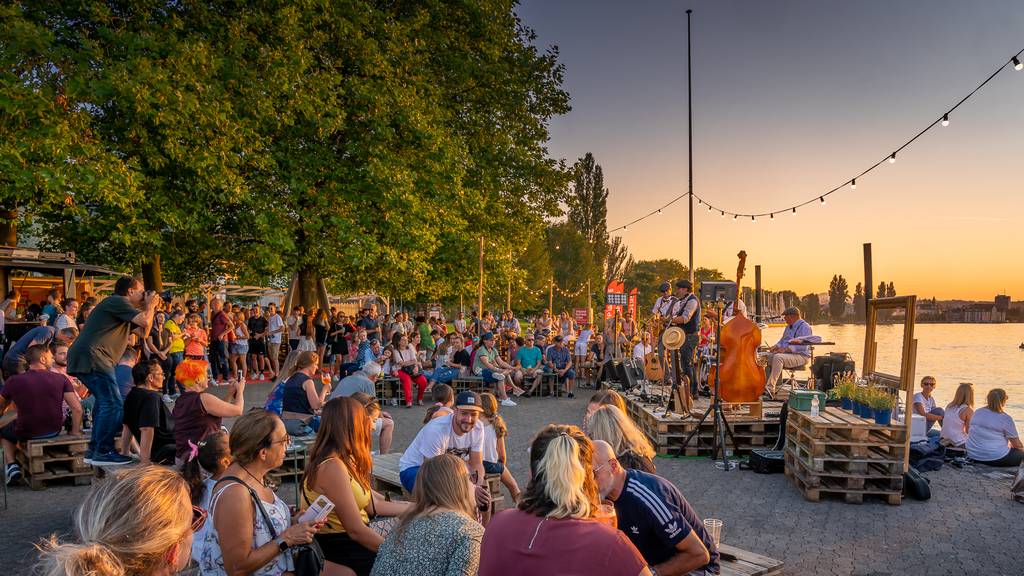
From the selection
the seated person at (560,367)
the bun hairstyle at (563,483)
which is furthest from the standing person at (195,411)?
the seated person at (560,367)

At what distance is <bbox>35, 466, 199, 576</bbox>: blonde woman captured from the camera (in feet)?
5.32

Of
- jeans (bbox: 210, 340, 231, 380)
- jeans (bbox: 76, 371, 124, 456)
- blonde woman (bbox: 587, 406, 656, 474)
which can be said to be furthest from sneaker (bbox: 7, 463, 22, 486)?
jeans (bbox: 210, 340, 231, 380)

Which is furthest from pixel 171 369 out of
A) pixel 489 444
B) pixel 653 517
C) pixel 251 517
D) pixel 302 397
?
pixel 653 517

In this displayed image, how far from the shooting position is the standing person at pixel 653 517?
317 cm

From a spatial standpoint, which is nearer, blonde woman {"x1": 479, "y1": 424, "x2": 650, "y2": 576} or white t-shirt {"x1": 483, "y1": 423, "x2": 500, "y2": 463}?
blonde woman {"x1": 479, "y1": 424, "x2": 650, "y2": 576}

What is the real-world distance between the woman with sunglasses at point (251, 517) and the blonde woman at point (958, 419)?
9261 millimetres

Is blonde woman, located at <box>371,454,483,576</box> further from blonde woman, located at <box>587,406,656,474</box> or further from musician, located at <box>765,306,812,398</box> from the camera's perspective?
musician, located at <box>765,306,812,398</box>

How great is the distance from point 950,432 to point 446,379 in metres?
9.01

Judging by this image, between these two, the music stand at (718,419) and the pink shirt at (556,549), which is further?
the music stand at (718,419)

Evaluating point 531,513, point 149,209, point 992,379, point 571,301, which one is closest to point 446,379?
point 149,209

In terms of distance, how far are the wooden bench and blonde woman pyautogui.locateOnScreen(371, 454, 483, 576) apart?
209 centimetres

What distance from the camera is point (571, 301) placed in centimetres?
5653

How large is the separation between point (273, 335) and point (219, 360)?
1.70 m

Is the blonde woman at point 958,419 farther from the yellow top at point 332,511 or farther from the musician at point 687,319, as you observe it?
the yellow top at point 332,511
